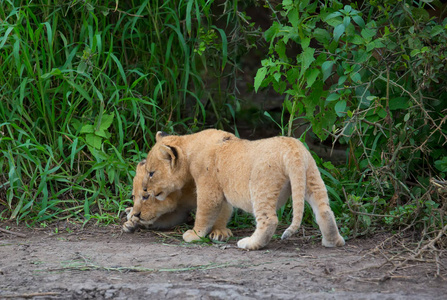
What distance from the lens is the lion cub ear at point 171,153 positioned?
503cm

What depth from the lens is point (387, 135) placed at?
16.7 feet

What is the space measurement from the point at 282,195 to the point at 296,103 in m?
1.11

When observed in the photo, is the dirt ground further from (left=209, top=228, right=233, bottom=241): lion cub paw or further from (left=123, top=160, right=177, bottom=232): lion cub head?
(left=123, top=160, right=177, bottom=232): lion cub head

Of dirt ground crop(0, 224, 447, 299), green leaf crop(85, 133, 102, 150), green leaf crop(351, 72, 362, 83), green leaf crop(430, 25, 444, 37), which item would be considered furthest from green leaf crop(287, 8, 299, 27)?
green leaf crop(85, 133, 102, 150)

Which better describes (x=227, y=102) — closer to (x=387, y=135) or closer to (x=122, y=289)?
(x=387, y=135)

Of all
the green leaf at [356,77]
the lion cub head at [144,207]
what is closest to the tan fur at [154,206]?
the lion cub head at [144,207]

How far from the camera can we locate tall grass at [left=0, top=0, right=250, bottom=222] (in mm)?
5645

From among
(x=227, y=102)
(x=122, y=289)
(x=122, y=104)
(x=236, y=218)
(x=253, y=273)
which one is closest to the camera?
(x=122, y=289)

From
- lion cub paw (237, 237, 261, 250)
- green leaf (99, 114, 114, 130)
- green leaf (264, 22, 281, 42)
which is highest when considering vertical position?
green leaf (264, 22, 281, 42)

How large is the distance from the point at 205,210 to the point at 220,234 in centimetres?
26

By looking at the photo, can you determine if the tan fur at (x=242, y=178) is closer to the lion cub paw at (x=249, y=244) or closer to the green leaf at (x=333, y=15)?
the lion cub paw at (x=249, y=244)

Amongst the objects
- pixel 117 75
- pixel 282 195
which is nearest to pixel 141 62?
pixel 117 75

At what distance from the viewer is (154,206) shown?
517 centimetres

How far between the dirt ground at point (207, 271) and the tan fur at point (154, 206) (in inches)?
9.9
